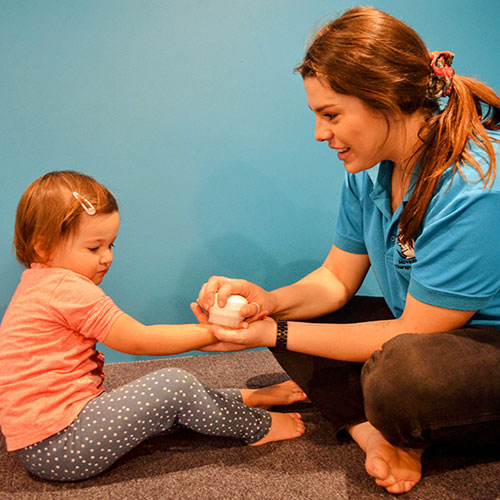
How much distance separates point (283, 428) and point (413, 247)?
520 millimetres

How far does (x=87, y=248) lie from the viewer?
0.98m

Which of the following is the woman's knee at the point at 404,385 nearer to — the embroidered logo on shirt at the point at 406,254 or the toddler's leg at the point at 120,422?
the embroidered logo on shirt at the point at 406,254


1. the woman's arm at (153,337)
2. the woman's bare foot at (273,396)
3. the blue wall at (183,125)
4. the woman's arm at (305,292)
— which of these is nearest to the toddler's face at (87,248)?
the woman's arm at (153,337)

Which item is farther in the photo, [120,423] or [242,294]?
[242,294]

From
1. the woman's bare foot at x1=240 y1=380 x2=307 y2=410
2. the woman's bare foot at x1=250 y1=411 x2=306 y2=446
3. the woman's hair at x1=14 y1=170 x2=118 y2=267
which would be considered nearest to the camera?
the woman's hair at x1=14 y1=170 x2=118 y2=267

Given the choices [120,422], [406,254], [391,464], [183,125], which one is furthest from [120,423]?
[183,125]

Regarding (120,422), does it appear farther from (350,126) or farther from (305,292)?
(350,126)

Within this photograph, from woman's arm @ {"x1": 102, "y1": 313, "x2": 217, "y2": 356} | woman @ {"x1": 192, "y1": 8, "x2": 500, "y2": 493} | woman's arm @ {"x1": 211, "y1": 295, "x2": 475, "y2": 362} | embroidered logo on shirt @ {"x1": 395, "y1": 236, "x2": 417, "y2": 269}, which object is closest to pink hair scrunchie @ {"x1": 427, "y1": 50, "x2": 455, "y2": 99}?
woman @ {"x1": 192, "y1": 8, "x2": 500, "y2": 493}

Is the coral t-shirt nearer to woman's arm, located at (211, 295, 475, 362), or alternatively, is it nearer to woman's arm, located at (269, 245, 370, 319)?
woman's arm, located at (211, 295, 475, 362)

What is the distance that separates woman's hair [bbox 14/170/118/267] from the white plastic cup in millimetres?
321

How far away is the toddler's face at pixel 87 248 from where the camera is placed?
0.97 m

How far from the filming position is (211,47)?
1344mm

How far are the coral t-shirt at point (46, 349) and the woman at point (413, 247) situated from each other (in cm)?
25

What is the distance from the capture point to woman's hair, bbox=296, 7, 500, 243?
87cm
